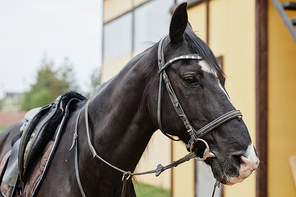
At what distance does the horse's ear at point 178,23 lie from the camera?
1.86 metres

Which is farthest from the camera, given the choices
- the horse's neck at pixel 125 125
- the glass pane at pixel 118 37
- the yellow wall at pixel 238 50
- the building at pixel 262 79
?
the glass pane at pixel 118 37

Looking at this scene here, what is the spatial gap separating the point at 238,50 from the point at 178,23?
250cm

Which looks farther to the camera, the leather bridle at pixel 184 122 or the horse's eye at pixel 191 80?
the horse's eye at pixel 191 80

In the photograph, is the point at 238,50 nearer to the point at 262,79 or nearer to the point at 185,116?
the point at 262,79

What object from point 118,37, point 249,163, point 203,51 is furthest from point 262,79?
point 118,37

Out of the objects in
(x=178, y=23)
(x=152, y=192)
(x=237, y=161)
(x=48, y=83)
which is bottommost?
(x=48, y=83)

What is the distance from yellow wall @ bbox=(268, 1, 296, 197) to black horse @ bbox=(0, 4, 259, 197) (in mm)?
2237

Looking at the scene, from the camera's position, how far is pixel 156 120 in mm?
1932

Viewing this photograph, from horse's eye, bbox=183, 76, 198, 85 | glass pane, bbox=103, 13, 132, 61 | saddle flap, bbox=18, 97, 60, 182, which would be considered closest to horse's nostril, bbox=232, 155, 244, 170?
horse's eye, bbox=183, 76, 198, 85

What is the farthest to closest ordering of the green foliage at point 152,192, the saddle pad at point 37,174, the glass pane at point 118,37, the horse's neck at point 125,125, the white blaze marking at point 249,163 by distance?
the glass pane at point 118,37 < the green foliage at point 152,192 < the saddle pad at point 37,174 < the horse's neck at point 125,125 < the white blaze marking at point 249,163

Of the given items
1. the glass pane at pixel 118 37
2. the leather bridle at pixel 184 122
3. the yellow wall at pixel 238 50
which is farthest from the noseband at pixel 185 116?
the glass pane at pixel 118 37

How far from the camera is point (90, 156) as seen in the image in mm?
2174

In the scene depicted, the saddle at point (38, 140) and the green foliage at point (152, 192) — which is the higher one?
the saddle at point (38, 140)

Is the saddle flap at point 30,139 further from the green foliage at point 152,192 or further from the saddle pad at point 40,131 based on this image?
the green foliage at point 152,192
